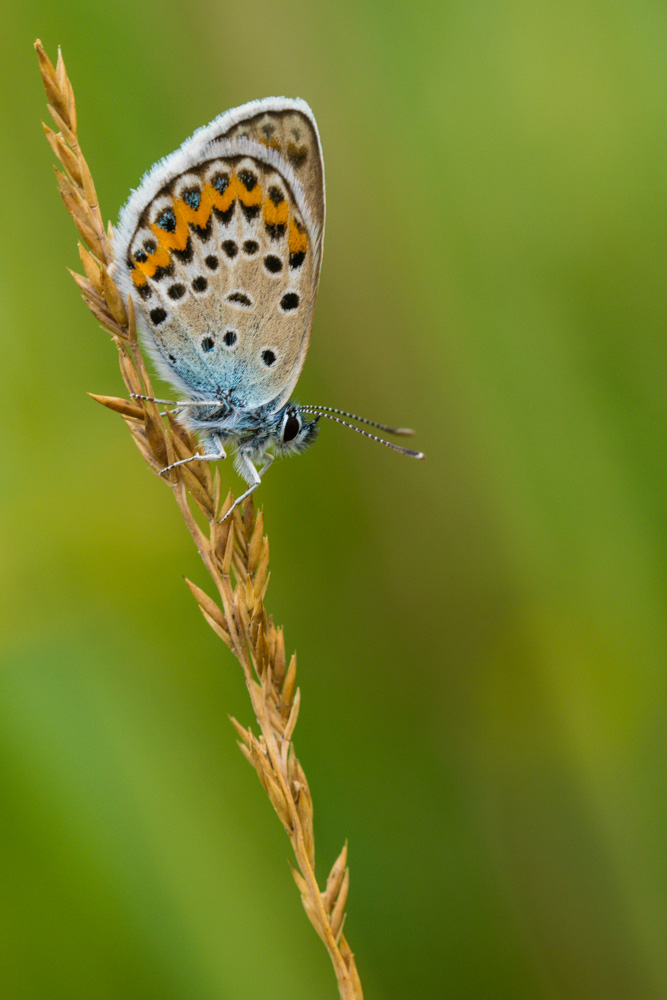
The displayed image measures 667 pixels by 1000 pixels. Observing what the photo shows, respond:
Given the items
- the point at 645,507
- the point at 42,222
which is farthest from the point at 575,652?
the point at 42,222

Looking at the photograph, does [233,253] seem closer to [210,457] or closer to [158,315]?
[158,315]

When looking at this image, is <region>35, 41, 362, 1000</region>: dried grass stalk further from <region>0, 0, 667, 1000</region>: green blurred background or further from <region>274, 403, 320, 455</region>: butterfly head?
Answer: <region>0, 0, 667, 1000</region>: green blurred background

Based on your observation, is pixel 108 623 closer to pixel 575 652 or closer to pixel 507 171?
pixel 575 652

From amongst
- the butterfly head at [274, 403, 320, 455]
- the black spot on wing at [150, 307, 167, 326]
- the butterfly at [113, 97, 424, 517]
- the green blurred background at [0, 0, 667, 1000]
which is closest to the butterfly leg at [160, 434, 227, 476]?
the butterfly at [113, 97, 424, 517]

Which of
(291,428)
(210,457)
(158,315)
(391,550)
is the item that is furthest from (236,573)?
(391,550)

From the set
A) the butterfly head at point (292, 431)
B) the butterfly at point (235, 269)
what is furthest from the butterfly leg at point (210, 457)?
the butterfly head at point (292, 431)
